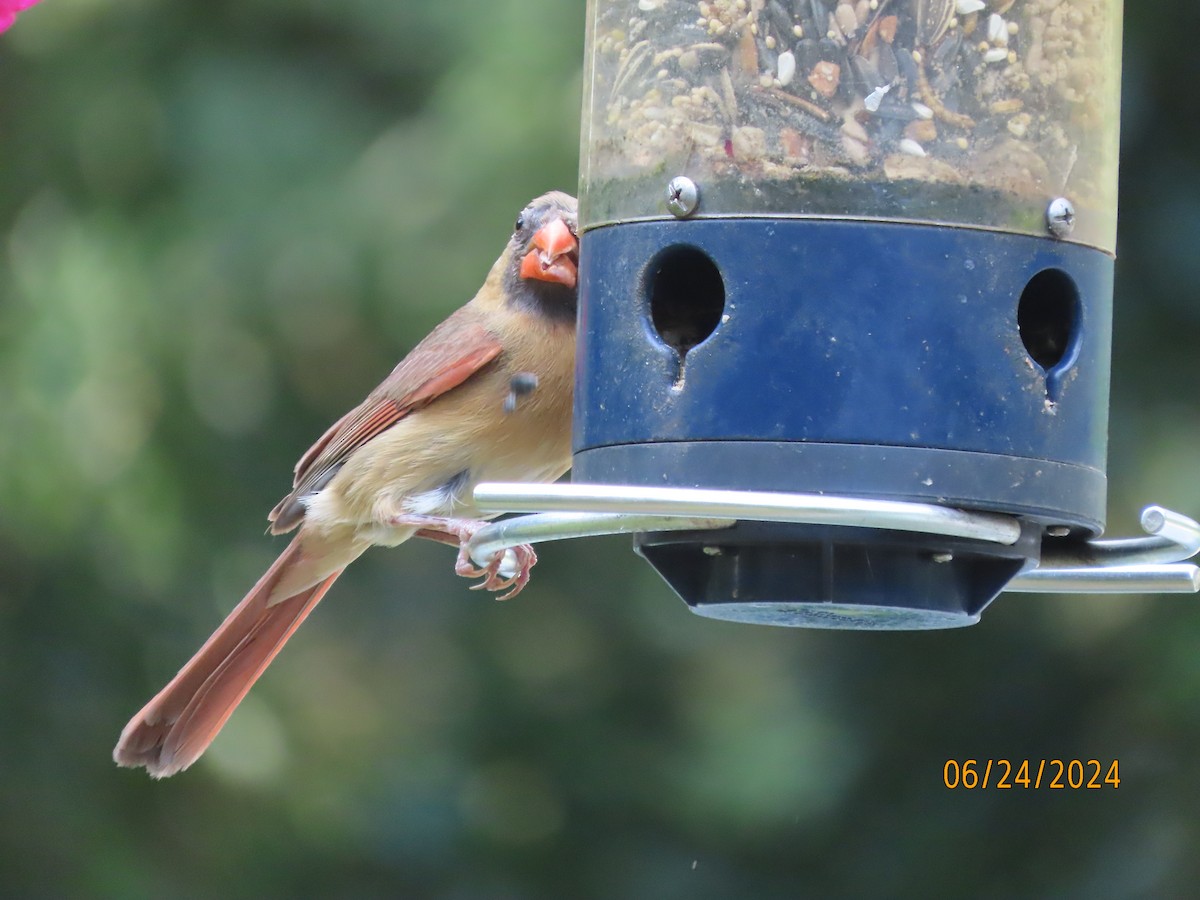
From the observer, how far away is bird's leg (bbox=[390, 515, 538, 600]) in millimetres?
3883

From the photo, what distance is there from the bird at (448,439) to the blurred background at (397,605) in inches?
58.4

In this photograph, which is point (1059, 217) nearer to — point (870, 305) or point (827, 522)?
point (870, 305)

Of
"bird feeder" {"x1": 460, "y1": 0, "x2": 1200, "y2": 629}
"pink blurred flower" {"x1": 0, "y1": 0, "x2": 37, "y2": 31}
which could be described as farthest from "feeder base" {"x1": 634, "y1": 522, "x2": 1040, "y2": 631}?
"pink blurred flower" {"x1": 0, "y1": 0, "x2": 37, "y2": 31}

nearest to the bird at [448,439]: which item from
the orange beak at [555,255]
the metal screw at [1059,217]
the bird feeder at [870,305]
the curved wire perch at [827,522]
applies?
the orange beak at [555,255]

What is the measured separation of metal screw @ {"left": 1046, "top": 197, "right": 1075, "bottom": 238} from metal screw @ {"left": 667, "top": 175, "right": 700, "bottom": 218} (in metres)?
0.57

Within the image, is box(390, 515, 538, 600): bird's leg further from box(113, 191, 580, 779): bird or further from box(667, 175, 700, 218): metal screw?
box(667, 175, 700, 218): metal screw

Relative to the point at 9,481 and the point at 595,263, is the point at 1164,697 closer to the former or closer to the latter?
the point at 595,263

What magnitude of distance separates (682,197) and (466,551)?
2.60 feet

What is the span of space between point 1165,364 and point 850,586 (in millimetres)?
3314

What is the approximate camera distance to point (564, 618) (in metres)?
6.93

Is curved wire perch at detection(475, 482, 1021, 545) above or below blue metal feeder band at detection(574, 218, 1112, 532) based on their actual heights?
below

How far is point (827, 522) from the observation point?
2.76 m

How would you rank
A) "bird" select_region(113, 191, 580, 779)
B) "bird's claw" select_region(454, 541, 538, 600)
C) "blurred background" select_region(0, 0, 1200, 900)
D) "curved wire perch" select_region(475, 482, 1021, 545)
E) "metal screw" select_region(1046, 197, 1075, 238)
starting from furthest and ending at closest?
"blurred background" select_region(0, 0, 1200, 900), "bird" select_region(113, 191, 580, 779), "bird's claw" select_region(454, 541, 538, 600), "metal screw" select_region(1046, 197, 1075, 238), "curved wire perch" select_region(475, 482, 1021, 545)

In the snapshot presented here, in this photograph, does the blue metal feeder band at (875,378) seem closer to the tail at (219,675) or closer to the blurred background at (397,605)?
the tail at (219,675)
